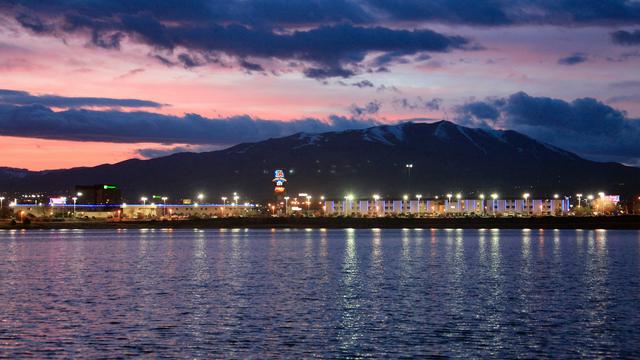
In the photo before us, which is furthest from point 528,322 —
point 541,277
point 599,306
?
point 541,277

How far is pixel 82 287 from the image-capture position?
70.0 meters

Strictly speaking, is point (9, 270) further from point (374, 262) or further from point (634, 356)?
point (634, 356)

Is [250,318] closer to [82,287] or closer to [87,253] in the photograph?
[82,287]

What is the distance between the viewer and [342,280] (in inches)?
3027

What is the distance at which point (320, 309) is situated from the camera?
5519 cm

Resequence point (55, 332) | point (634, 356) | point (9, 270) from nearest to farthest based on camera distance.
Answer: point (634, 356)
point (55, 332)
point (9, 270)

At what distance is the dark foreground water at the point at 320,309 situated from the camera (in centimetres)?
4131

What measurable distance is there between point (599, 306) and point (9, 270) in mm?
60061

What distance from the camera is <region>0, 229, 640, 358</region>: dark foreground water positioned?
41312mm

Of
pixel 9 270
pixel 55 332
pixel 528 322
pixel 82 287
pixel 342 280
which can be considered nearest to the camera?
pixel 55 332

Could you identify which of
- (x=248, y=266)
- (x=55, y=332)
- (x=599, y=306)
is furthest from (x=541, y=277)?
(x=55, y=332)

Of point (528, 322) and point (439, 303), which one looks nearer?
point (528, 322)

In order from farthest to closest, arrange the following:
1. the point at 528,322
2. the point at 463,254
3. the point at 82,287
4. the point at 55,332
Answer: the point at 463,254 < the point at 82,287 < the point at 528,322 < the point at 55,332

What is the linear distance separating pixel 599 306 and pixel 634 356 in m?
18.4
